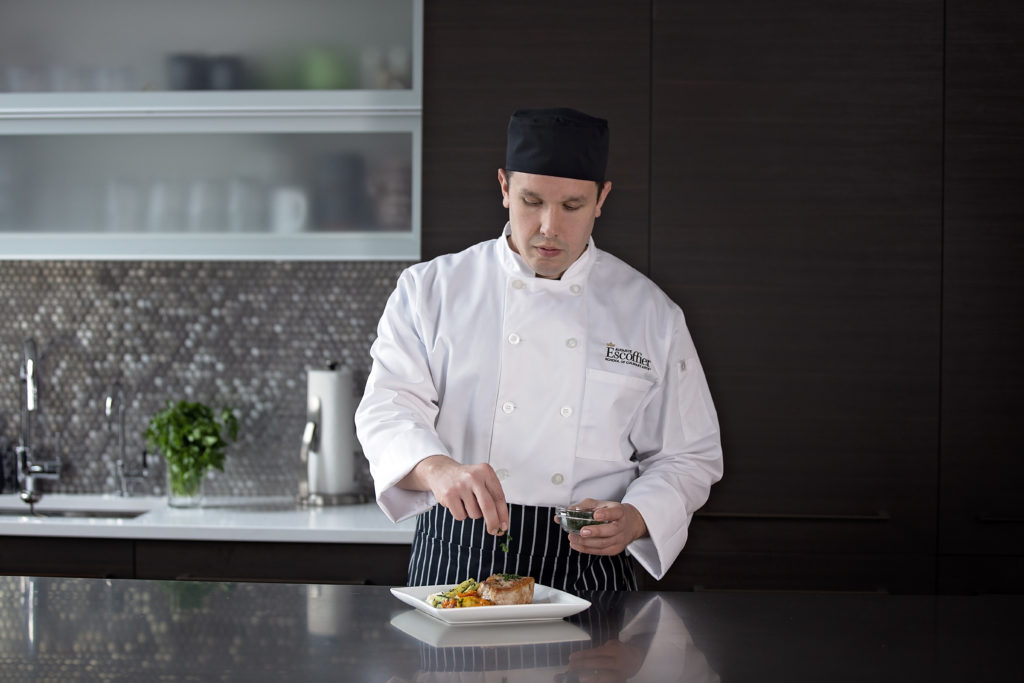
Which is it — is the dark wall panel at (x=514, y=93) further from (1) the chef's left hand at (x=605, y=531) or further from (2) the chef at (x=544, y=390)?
(1) the chef's left hand at (x=605, y=531)

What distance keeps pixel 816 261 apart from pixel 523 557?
1168mm

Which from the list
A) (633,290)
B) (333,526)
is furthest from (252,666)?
(333,526)

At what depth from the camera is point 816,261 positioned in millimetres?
2457

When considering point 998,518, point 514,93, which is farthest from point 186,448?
point 998,518

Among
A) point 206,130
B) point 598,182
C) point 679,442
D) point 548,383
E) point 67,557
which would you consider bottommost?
point 67,557

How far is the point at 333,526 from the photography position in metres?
2.52

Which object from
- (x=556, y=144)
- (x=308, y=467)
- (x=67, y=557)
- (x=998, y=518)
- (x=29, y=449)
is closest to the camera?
(x=556, y=144)

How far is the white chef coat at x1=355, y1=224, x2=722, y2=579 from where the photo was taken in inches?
68.7

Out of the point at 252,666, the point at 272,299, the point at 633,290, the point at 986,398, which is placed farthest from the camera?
the point at 272,299

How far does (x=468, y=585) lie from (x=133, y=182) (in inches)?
74.2

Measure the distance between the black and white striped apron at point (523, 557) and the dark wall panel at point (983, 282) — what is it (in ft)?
3.74

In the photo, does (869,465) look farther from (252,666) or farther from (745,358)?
(252,666)

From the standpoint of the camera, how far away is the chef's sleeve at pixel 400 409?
1.58m

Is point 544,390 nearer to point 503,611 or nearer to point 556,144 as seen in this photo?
point 556,144
